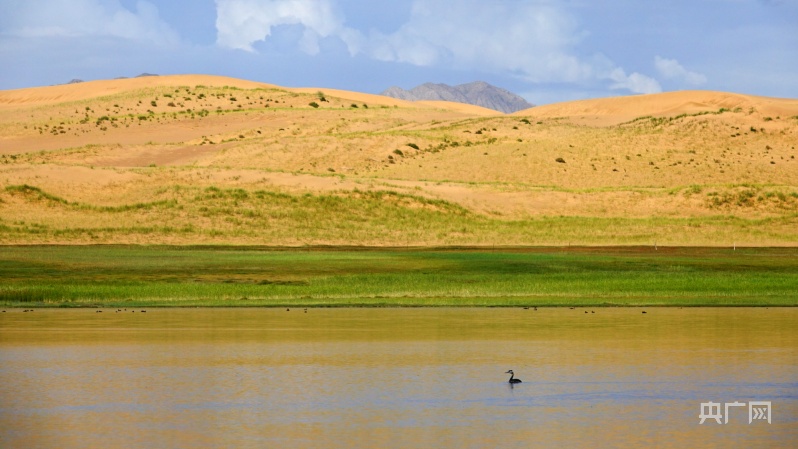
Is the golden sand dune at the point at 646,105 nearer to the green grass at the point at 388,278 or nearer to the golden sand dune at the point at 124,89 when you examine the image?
the golden sand dune at the point at 124,89

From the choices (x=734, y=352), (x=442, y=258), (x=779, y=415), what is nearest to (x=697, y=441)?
(x=779, y=415)

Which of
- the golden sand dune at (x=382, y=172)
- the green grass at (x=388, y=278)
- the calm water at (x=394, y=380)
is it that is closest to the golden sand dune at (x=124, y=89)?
the golden sand dune at (x=382, y=172)

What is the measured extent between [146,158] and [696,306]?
278 ft

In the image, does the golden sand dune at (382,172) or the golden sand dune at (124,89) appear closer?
the golden sand dune at (382,172)

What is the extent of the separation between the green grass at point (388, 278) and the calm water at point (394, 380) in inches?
185

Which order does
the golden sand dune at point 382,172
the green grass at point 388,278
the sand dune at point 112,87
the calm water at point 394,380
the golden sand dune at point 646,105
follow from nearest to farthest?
the calm water at point 394,380, the green grass at point 388,278, the golden sand dune at point 382,172, the golden sand dune at point 646,105, the sand dune at point 112,87

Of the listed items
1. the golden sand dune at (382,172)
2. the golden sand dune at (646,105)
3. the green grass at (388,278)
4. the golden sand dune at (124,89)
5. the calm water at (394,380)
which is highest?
the golden sand dune at (124,89)

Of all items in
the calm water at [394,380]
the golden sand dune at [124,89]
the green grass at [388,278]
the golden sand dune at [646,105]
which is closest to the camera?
the calm water at [394,380]

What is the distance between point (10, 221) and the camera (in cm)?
6850

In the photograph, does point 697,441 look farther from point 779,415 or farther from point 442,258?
point 442,258

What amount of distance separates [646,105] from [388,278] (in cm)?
13310

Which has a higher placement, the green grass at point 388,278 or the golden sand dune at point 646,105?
the golden sand dune at point 646,105

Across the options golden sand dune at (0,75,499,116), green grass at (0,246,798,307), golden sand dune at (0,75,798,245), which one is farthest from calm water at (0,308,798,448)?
golden sand dune at (0,75,499,116)

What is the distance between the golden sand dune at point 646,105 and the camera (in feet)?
503
